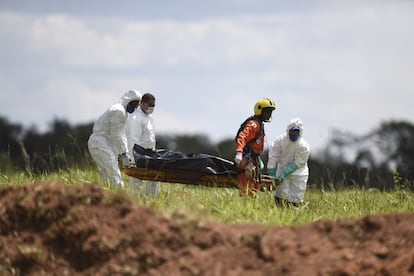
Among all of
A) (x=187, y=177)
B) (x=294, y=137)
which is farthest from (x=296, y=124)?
(x=187, y=177)

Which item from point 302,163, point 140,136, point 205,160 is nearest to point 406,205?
point 302,163

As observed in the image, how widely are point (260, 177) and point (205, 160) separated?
0.99 metres

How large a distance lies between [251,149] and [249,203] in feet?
10.8

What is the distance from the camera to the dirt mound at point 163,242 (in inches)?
312

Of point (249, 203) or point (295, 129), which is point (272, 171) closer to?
point (295, 129)

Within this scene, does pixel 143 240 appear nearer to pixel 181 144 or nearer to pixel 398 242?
pixel 398 242

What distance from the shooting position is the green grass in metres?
9.74

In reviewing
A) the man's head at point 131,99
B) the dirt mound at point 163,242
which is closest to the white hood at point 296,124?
the man's head at point 131,99

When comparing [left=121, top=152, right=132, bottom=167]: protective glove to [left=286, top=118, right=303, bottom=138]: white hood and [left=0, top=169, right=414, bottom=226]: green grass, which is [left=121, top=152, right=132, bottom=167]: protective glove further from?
[left=286, top=118, right=303, bottom=138]: white hood

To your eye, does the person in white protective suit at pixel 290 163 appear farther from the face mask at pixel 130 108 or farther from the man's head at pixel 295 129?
the face mask at pixel 130 108

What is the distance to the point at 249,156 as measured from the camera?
13586 mm

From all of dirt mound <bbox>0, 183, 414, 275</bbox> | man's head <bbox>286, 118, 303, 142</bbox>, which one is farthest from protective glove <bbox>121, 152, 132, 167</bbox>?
dirt mound <bbox>0, 183, 414, 275</bbox>

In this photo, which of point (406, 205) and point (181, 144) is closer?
point (406, 205)

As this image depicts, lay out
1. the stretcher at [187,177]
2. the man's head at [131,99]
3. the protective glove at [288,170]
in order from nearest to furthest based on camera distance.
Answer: the stretcher at [187,177]
the protective glove at [288,170]
the man's head at [131,99]
